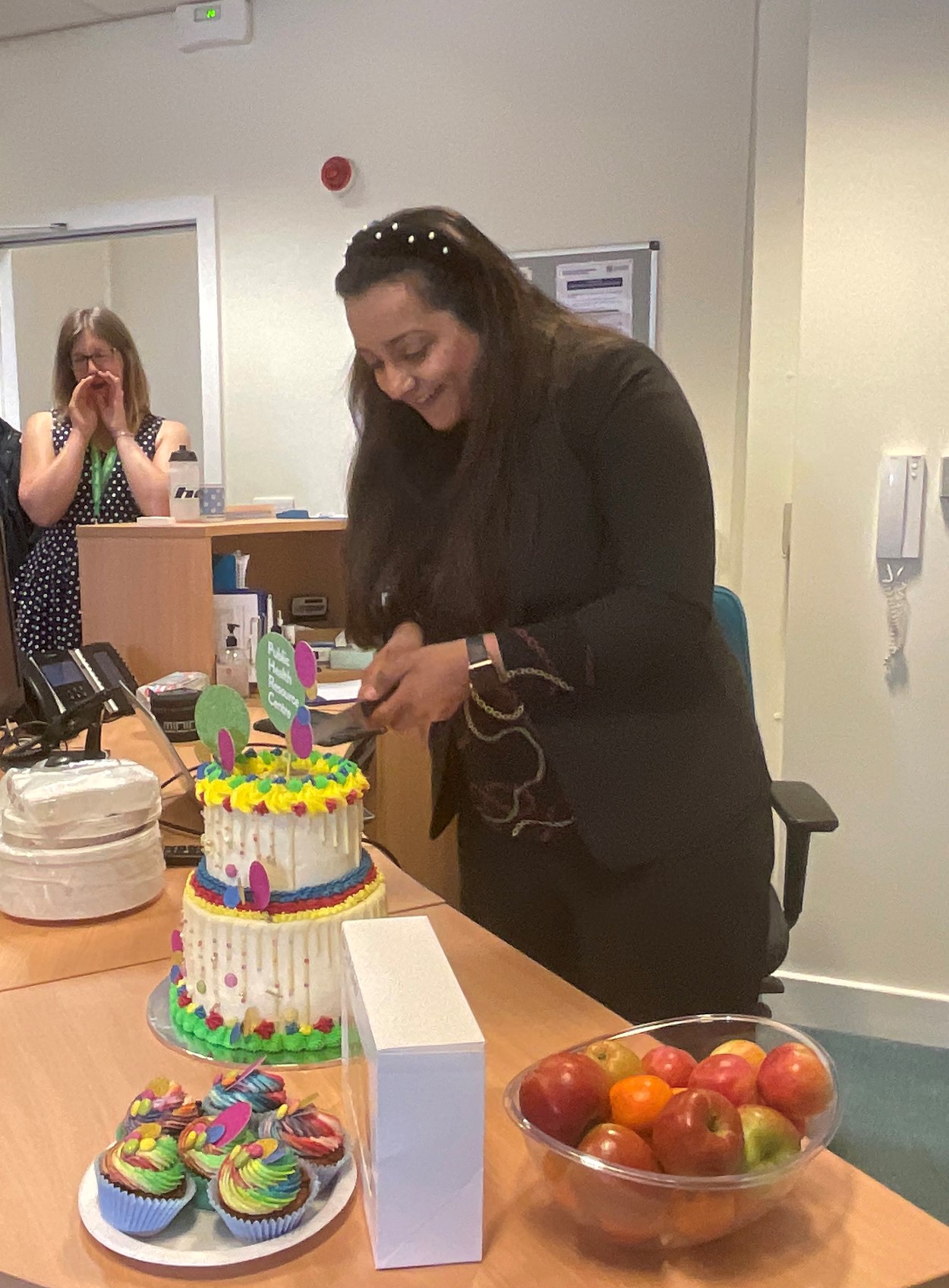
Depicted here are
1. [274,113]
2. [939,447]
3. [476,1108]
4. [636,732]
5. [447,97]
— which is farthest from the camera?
[274,113]

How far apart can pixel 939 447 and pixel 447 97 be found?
5.66ft

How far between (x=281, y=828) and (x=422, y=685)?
0.34m

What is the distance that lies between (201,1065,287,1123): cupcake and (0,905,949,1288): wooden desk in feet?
0.31

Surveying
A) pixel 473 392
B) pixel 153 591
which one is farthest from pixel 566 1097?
pixel 153 591

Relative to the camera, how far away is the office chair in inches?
65.4

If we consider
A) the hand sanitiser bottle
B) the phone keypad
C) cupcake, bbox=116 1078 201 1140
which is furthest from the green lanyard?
cupcake, bbox=116 1078 201 1140

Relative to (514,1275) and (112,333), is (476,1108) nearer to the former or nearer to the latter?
(514,1275)

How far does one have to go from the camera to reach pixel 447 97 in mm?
3111

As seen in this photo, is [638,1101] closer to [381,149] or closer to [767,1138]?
[767,1138]

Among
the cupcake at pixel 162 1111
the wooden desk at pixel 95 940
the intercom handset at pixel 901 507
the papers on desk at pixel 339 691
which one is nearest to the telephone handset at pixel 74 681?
the papers on desk at pixel 339 691

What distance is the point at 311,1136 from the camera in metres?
0.78

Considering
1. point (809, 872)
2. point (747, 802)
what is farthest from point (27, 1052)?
point (809, 872)

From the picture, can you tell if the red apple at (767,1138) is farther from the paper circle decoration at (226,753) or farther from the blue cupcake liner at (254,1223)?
the paper circle decoration at (226,753)

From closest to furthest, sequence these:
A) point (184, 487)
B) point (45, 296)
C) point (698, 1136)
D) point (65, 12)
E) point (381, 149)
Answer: point (698, 1136) → point (184, 487) → point (381, 149) → point (65, 12) → point (45, 296)
